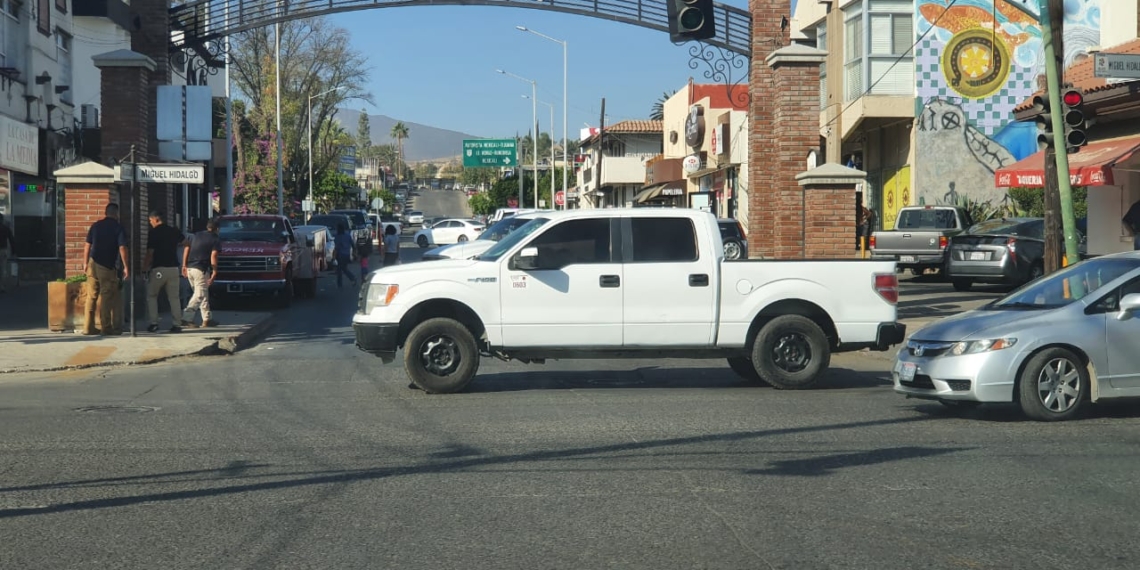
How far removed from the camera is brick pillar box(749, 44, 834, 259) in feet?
67.9

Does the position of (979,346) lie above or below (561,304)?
below

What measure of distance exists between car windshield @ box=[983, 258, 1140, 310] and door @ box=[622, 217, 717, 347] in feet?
9.27

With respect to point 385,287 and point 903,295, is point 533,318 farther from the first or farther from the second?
point 903,295

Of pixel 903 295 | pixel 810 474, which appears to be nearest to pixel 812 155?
pixel 903 295

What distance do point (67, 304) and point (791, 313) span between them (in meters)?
11.5

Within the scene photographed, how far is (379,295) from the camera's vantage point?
1241 centimetres

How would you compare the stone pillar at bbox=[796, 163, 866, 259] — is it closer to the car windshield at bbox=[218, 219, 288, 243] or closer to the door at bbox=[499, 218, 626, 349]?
the door at bbox=[499, 218, 626, 349]

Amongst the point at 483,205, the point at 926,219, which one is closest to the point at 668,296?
the point at 926,219

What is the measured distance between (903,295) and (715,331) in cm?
1383

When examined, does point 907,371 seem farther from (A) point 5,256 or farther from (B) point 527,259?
(A) point 5,256

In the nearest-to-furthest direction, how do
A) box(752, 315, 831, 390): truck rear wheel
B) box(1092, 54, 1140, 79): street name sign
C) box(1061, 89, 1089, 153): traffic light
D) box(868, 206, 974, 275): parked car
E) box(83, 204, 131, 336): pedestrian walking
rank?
box(752, 315, 831, 390): truck rear wheel → box(1092, 54, 1140, 79): street name sign → box(1061, 89, 1089, 153): traffic light → box(83, 204, 131, 336): pedestrian walking → box(868, 206, 974, 275): parked car

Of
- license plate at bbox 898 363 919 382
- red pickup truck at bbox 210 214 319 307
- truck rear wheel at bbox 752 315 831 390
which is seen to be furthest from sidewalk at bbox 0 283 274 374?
license plate at bbox 898 363 919 382

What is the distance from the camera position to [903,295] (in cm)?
2528

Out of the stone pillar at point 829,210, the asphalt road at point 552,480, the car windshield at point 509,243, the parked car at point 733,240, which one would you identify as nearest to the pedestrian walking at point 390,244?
the parked car at point 733,240
